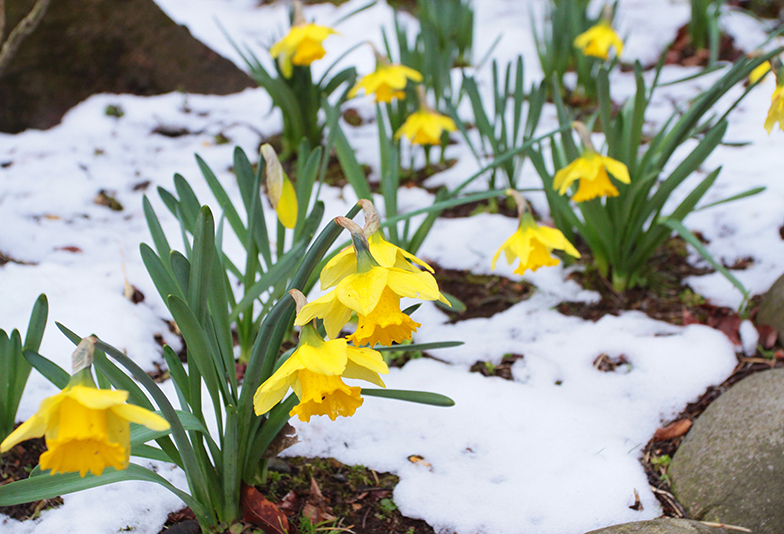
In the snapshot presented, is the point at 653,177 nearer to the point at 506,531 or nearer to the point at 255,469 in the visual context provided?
the point at 506,531

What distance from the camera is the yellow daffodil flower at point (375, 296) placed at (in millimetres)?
809

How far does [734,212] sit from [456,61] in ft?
6.94

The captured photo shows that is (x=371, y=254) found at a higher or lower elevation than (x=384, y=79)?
lower

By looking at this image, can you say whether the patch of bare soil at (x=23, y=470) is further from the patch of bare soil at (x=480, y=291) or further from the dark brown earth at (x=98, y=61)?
the dark brown earth at (x=98, y=61)

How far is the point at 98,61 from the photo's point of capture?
9.27 feet

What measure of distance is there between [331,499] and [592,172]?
111 centimetres

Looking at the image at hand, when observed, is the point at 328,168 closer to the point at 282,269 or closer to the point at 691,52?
the point at 282,269

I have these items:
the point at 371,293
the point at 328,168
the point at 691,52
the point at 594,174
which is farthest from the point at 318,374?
the point at 691,52

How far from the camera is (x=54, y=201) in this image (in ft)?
7.02

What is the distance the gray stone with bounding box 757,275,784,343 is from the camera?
167cm

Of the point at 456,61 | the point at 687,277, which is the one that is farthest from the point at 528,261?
the point at 456,61

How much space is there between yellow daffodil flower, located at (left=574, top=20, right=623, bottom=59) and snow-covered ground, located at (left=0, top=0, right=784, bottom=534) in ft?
2.31

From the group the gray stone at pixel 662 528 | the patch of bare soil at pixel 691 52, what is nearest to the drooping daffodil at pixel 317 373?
the gray stone at pixel 662 528

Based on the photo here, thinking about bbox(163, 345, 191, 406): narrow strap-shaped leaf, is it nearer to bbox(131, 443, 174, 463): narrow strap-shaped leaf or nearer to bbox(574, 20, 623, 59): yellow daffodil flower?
bbox(131, 443, 174, 463): narrow strap-shaped leaf
